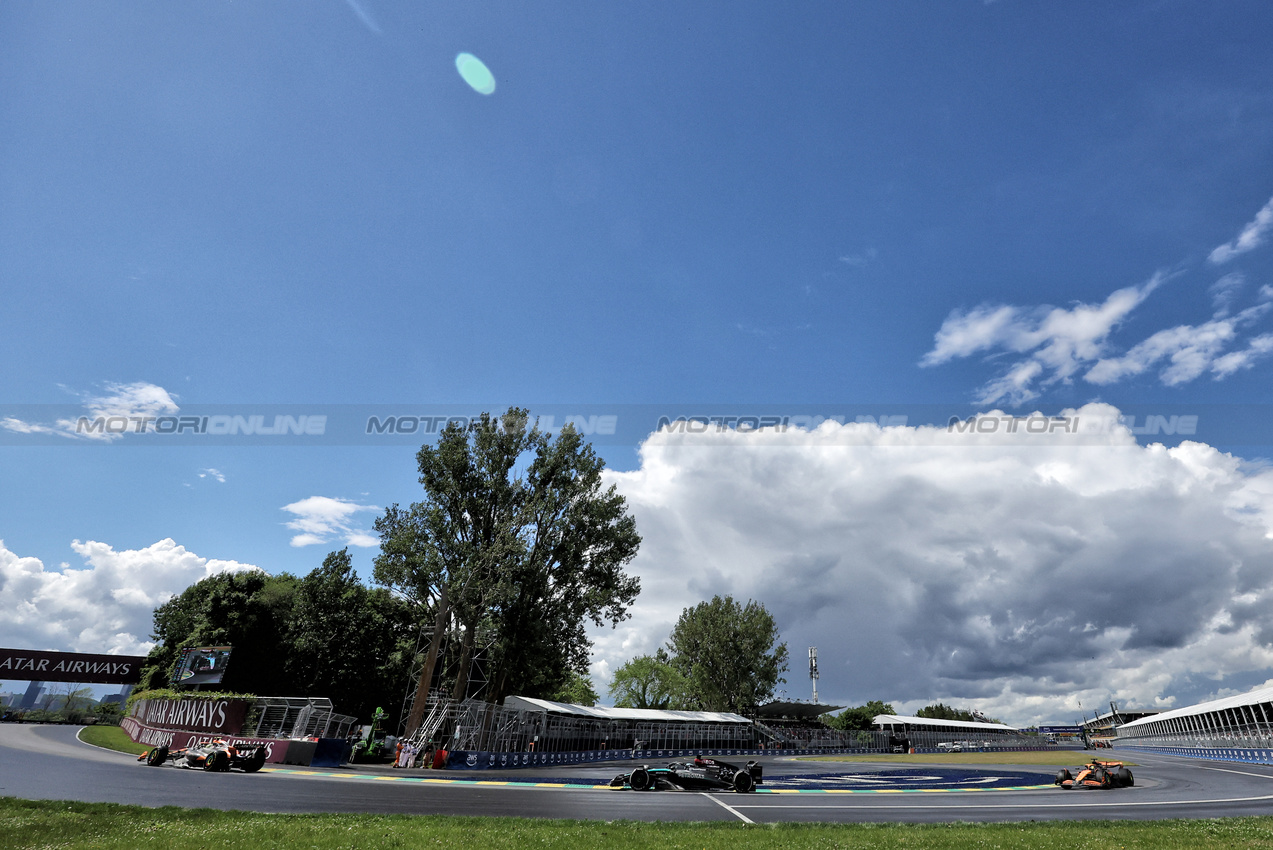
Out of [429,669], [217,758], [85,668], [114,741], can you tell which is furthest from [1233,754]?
[85,668]

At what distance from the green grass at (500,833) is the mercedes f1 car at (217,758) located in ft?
35.4

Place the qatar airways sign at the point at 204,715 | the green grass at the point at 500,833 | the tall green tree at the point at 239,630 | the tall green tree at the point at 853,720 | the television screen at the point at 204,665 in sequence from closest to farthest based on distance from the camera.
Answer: the green grass at the point at 500,833 < the qatar airways sign at the point at 204,715 < the television screen at the point at 204,665 < the tall green tree at the point at 239,630 < the tall green tree at the point at 853,720

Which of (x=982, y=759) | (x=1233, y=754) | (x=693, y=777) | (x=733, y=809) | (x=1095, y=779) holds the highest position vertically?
(x=1233, y=754)

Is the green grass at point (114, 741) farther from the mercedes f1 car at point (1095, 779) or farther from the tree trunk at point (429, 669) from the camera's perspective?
the mercedes f1 car at point (1095, 779)

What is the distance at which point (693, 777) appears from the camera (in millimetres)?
25828

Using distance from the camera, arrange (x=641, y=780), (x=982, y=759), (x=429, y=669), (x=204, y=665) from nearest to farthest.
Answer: (x=641, y=780) < (x=429, y=669) < (x=204, y=665) < (x=982, y=759)

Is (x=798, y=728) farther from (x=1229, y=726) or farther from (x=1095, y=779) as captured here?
(x=1095, y=779)

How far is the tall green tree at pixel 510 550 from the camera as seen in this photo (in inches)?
1601

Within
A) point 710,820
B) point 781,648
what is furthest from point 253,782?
point 781,648

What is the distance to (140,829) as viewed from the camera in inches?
484

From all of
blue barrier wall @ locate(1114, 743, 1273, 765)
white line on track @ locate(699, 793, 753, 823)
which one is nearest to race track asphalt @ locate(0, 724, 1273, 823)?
white line on track @ locate(699, 793, 753, 823)

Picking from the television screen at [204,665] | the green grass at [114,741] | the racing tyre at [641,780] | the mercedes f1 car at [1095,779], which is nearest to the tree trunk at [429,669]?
the green grass at [114,741]

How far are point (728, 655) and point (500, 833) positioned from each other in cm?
7829

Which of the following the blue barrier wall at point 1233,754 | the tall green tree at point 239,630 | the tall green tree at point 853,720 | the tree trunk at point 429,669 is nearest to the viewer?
the tree trunk at point 429,669
